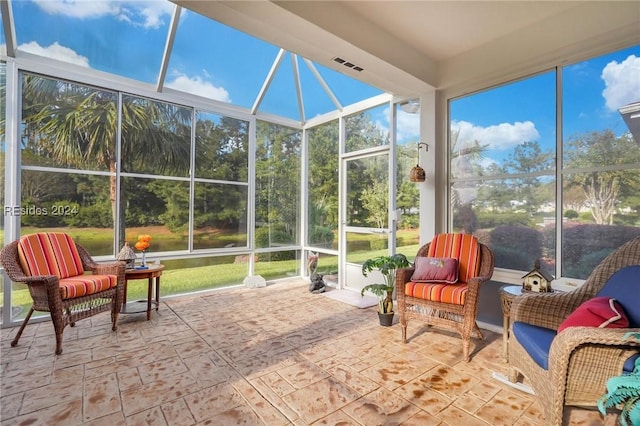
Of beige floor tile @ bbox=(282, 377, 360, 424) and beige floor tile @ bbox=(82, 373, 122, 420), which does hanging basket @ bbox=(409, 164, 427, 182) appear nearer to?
beige floor tile @ bbox=(282, 377, 360, 424)

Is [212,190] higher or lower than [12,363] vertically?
higher

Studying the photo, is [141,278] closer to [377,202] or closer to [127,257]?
[127,257]

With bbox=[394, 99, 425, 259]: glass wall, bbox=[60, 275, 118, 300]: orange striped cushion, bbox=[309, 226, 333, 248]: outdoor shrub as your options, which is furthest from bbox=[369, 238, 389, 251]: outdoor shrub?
bbox=[60, 275, 118, 300]: orange striped cushion

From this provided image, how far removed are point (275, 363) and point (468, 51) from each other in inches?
154

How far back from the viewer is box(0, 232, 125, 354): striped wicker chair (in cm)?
254

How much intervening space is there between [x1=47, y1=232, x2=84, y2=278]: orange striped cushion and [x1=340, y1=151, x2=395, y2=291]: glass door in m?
3.49

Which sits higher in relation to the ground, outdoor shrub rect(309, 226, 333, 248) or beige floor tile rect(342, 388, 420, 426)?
outdoor shrub rect(309, 226, 333, 248)

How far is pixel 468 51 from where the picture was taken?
3.40 metres

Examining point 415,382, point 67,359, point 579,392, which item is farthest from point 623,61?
point 67,359

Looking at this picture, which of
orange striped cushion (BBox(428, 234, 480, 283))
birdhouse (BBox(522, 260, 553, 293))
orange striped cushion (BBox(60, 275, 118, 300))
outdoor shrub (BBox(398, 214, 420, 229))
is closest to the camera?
birdhouse (BBox(522, 260, 553, 293))

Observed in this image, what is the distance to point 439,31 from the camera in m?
3.06

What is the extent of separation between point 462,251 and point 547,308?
1.04 metres

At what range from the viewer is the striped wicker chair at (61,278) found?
2.54 meters

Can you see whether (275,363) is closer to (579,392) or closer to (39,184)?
(579,392)
